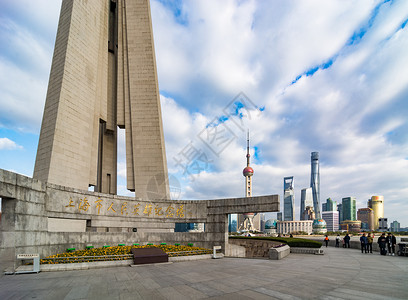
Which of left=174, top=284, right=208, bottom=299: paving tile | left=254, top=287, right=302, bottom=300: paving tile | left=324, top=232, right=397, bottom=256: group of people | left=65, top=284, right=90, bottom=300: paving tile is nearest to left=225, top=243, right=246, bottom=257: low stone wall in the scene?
left=324, top=232, right=397, bottom=256: group of people

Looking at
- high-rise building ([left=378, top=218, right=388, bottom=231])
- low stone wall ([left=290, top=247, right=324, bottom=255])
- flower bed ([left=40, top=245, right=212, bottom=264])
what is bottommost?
low stone wall ([left=290, top=247, right=324, bottom=255])

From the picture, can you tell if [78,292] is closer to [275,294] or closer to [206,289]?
[206,289]

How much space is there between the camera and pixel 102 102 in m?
29.0

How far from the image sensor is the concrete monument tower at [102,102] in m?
21.8

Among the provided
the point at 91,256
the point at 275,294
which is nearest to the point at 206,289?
the point at 275,294

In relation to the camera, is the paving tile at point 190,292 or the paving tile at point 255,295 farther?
the paving tile at point 190,292

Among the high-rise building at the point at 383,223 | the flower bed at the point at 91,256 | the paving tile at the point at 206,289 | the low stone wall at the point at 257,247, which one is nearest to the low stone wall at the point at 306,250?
the low stone wall at the point at 257,247

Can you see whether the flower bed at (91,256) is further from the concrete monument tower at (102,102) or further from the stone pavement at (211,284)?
the concrete monument tower at (102,102)

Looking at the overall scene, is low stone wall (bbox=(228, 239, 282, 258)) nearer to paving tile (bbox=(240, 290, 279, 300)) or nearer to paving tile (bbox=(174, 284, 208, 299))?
paving tile (bbox=(240, 290, 279, 300))

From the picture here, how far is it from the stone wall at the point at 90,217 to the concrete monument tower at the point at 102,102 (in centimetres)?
510

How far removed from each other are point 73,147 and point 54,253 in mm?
11026

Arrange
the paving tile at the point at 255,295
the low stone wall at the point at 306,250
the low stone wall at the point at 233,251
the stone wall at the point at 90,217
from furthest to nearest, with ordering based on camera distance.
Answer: the low stone wall at the point at 233,251, the low stone wall at the point at 306,250, the stone wall at the point at 90,217, the paving tile at the point at 255,295

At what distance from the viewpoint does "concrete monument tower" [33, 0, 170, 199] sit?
2177 centimetres

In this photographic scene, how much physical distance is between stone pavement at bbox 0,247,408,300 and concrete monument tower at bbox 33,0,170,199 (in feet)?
44.1
